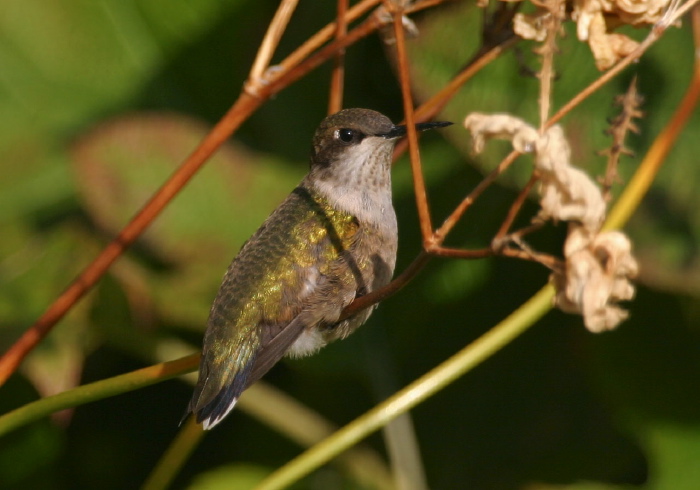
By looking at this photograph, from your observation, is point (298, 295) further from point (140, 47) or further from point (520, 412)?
point (140, 47)

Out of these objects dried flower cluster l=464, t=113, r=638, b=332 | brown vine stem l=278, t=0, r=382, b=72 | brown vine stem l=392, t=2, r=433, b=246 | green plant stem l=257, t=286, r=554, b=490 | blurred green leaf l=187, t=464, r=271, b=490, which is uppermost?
brown vine stem l=278, t=0, r=382, b=72

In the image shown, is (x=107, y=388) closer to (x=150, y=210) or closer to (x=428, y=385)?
(x=150, y=210)

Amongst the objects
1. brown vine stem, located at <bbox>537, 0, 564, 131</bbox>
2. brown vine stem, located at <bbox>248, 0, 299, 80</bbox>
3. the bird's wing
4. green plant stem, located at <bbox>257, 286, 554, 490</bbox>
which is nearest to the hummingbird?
the bird's wing

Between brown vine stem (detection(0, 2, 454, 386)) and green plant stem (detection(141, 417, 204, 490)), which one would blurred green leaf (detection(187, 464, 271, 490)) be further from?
brown vine stem (detection(0, 2, 454, 386))

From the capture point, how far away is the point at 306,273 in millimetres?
2137

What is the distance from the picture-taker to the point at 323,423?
8.51ft

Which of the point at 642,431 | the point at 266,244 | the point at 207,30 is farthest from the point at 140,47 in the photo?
the point at 642,431

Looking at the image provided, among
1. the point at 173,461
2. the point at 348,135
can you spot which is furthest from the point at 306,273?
the point at 173,461

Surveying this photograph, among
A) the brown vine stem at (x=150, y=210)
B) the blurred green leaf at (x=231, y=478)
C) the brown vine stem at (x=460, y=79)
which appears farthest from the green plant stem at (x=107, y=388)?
the blurred green leaf at (x=231, y=478)

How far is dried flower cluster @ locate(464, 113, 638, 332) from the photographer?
139 centimetres

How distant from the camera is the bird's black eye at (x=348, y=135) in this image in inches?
91.3

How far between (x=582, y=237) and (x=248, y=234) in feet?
4.89

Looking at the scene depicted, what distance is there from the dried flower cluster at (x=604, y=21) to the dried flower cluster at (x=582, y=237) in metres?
0.16

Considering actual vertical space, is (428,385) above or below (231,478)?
above
